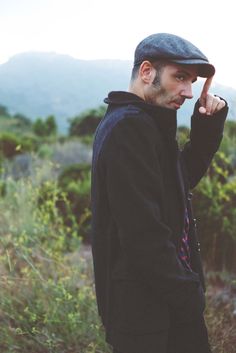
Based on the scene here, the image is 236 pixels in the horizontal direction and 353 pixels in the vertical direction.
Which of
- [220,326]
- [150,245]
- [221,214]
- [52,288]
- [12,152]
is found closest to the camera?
[150,245]

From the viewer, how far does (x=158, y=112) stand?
83.6 inches

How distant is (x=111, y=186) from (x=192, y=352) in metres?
0.72

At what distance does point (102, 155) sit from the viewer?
2.06 m

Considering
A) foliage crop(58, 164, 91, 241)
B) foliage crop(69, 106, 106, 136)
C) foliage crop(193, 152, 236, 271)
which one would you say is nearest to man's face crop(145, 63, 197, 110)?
foliage crop(193, 152, 236, 271)

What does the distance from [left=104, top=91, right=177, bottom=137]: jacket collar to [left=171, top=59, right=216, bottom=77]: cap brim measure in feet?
0.59

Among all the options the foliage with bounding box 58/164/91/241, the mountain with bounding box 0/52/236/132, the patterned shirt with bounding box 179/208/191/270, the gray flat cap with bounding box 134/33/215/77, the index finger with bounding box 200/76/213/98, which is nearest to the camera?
the gray flat cap with bounding box 134/33/215/77

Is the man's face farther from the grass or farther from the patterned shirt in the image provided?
the grass

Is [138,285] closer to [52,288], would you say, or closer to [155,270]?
[155,270]

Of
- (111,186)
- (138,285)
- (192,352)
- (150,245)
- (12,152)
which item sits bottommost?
(12,152)

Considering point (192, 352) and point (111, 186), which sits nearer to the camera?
point (111, 186)

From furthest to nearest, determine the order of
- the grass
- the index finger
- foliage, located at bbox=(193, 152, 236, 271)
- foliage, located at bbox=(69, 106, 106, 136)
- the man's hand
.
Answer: foliage, located at bbox=(69, 106, 106, 136) < foliage, located at bbox=(193, 152, 236, 271) < the grass < the man's hand < the index finger

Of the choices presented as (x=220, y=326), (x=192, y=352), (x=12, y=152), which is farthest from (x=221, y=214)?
(x=12, y=152)

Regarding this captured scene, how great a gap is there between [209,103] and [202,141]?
0.17 m

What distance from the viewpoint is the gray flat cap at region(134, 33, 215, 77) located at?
82.9 inches
